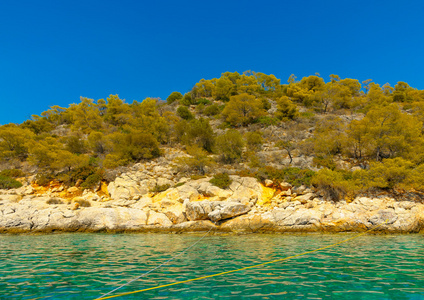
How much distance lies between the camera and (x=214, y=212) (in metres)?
16.9

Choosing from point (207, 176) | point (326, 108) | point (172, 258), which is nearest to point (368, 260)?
point (172, 258)

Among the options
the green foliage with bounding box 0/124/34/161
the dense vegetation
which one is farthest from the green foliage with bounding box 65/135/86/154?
the green foliage with bounding box 0/124/34/161

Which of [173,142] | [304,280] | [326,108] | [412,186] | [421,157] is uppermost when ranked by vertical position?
[326,108]

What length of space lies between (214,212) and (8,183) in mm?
21343

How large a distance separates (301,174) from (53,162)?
26096mm

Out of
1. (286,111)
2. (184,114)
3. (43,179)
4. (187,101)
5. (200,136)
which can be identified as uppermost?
(187,101)

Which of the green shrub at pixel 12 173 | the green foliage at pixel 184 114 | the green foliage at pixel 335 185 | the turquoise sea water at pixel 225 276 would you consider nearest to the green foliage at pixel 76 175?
the green shrub at pixel 12 173

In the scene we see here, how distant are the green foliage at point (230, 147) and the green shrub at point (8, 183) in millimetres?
21422

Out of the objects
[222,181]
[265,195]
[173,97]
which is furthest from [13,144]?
[173,97]

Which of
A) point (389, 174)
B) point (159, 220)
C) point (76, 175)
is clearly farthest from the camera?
point (76, 175)

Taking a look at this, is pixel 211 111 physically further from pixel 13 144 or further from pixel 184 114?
pixel 13 144

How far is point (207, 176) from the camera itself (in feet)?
75.9

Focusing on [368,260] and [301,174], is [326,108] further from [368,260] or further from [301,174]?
[368,260]

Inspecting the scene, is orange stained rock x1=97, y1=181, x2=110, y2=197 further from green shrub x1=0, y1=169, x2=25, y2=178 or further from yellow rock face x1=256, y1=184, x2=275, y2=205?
yellow rock face x1=256, y1=184, x2=275, y2=205
